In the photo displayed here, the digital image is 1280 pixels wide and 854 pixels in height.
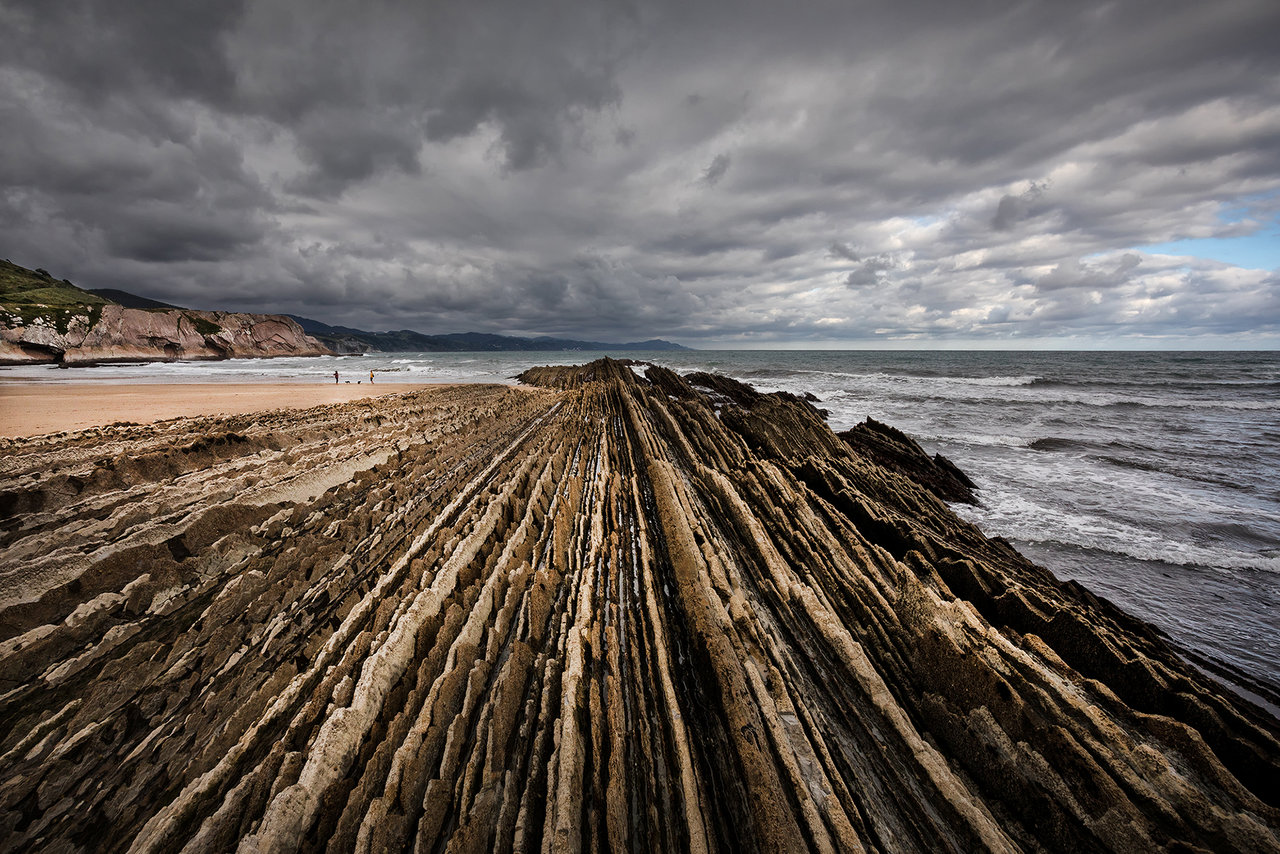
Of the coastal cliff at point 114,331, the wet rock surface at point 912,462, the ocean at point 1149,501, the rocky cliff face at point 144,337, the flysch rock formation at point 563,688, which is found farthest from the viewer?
the coastal cliff at point 114,331

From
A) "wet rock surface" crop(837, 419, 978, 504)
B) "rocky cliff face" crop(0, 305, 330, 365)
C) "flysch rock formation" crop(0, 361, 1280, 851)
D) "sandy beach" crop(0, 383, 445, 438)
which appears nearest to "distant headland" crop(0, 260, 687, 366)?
"rocky cliff face" crop(0, 305, 330, 365)

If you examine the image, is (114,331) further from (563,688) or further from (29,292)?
(563,688)

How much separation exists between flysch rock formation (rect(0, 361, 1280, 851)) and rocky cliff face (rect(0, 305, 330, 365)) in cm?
8461

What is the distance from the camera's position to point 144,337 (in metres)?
71.2

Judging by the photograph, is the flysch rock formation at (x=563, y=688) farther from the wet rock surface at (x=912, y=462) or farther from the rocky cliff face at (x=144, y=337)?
the rocky cliff face at (x=144, y=337)

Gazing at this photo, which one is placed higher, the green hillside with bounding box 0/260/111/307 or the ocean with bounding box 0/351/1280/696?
the green hillside with bounding box 0/260/111/307

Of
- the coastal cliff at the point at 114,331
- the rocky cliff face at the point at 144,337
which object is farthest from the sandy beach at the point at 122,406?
the rocky cliff face at the point at 144,337

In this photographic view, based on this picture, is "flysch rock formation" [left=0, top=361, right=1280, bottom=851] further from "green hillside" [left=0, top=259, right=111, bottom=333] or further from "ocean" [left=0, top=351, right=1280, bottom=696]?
"green hillside" [left=0, top=259, right=111, bottom=333]

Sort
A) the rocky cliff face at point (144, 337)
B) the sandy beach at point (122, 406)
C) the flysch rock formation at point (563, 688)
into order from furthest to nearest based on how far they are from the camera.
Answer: the rocky cliff face at point (144, 337), the sandy beach at point (122, 406), the flysch rock formation at point (563, 688)

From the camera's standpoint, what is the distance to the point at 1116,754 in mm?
2811

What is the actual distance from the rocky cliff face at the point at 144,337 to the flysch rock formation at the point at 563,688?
3331 inches

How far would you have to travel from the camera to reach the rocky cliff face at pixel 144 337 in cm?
5450

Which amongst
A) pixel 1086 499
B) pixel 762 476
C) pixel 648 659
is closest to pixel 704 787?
pixel 648 659

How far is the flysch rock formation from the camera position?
2.60 meters
